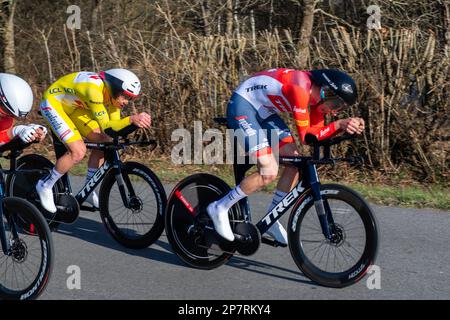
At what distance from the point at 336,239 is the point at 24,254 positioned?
2339mm

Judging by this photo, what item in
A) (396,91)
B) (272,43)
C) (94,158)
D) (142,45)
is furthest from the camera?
(142,45)

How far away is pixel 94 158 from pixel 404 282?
3.25 metres

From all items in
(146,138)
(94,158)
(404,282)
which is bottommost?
(146,138)

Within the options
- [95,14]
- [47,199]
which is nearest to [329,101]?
[47,199]

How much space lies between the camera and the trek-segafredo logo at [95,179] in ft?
21.2

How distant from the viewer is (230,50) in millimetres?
10344

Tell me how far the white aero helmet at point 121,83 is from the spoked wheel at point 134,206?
654mm

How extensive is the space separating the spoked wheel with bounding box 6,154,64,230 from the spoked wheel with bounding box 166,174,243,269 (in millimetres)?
1352

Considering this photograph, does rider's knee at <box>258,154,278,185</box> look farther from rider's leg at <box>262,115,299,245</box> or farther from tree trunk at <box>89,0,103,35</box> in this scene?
tree trunk at <box>89,0,103,35</box>

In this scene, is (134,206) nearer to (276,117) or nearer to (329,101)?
(276,117)

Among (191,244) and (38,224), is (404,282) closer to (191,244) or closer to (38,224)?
(191,244)

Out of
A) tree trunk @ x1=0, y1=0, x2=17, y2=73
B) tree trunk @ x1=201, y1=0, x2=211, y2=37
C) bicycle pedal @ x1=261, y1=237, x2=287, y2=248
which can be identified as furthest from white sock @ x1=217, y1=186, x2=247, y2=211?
tree trunk @ x1=0, y1=0, x2=17, y2=73

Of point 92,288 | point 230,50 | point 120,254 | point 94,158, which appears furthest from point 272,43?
point 92,288

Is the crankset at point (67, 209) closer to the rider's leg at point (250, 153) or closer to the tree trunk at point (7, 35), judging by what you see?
the rider's leg at point (250, 153)
